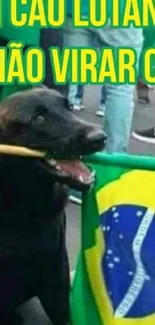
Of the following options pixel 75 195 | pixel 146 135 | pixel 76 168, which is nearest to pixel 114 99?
pixel 75 195

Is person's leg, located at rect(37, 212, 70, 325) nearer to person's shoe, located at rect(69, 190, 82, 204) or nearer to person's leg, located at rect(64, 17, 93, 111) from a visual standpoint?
person's shoe, located at rect(69, 190, 82, 204)

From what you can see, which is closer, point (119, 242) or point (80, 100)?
point (119, 242)

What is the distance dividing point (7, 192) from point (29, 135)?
17 cm

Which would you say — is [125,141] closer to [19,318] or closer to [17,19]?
[17,19]

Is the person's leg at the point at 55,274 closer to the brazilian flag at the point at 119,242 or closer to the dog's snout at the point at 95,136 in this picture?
the brazilian flag at the point at 119,242

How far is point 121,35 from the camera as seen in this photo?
4082mm

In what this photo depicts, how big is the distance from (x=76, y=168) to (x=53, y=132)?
0.13 m

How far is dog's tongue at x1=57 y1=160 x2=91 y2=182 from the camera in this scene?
7.08 feet

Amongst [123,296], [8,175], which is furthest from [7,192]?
[123,296]

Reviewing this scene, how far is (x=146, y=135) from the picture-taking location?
18.5ft

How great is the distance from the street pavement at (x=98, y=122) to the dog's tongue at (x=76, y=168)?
2.02 ft

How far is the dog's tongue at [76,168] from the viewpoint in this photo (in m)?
2.16
